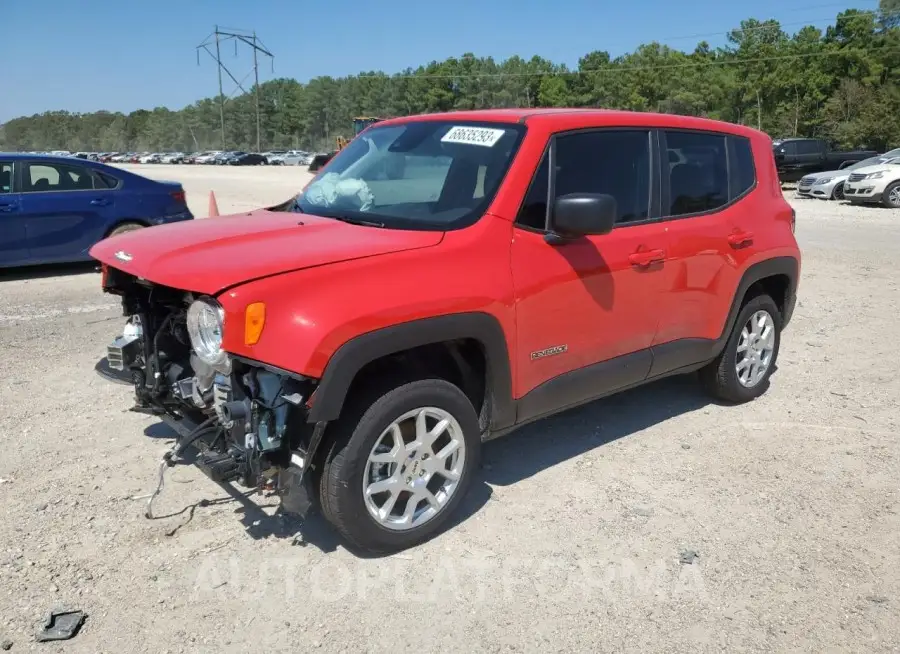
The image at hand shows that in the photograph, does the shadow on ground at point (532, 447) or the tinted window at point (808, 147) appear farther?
the tinted window at point (808, 147)

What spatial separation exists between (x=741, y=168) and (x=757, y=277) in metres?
0.73

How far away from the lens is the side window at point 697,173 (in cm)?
447

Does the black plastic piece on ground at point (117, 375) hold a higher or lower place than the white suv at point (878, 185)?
lower

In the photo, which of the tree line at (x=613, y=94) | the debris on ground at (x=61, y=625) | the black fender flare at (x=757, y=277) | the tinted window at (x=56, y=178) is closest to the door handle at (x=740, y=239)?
the black fender flare at (x=757, y=277)

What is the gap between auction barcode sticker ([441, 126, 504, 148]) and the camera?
12.6 feet

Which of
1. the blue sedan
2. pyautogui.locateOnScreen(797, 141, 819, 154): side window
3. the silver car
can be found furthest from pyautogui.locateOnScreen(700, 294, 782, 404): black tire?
pyautogui.locateOnScreen(797, 141, 819, 154): side window

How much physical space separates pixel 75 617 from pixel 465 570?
1.56 metres

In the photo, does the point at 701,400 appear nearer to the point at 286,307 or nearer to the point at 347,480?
the point at 347,480

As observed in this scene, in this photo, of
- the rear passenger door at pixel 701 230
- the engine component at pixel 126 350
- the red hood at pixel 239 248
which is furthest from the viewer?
the rear passenger door at pixel 701 230

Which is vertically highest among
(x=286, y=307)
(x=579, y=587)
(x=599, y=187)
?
(x=599, y=187)

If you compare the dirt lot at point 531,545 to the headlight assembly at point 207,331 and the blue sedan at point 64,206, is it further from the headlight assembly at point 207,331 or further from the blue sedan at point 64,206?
the blue sedan at point 64,206

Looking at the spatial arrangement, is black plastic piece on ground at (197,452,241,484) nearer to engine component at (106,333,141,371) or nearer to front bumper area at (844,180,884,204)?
engine component at (106,333,141,371)

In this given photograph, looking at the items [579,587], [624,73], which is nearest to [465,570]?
[579,587]

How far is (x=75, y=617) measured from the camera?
2943 millimetres
